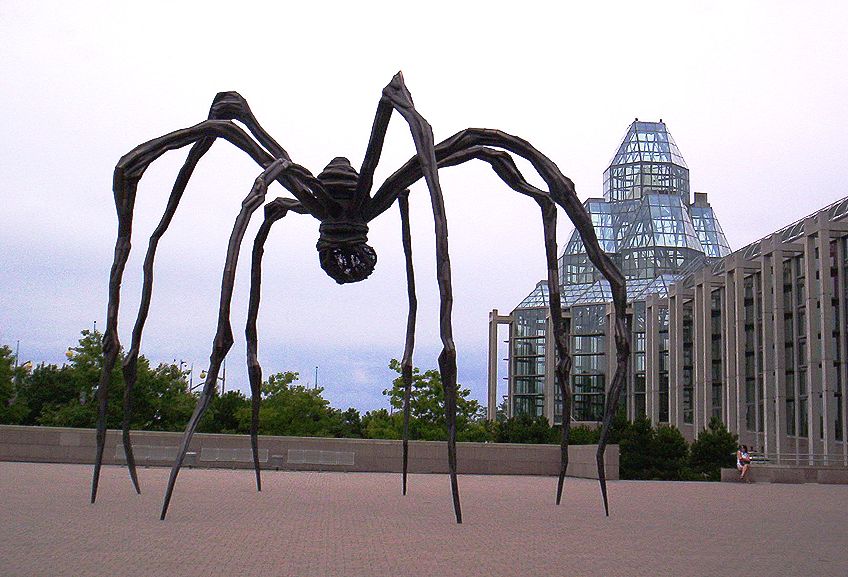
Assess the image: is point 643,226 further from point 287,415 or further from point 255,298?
point 255,298

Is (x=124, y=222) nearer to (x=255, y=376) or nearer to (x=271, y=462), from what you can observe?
(x=255, y=376)

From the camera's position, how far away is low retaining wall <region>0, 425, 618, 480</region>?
1697cm

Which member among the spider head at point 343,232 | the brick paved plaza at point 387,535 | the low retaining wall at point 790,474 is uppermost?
the spider head at point 343,232

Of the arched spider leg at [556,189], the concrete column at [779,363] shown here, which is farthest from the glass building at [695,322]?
the arched spider leg at [556,189]

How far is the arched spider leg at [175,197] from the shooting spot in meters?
7.80

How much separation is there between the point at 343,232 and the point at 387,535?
3059 millimetres

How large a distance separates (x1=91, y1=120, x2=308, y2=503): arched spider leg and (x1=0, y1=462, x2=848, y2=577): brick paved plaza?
1.05 meters

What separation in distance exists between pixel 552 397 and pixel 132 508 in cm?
5372

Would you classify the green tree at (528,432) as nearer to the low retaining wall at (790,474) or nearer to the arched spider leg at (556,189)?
the low retaining wall at (790,474)

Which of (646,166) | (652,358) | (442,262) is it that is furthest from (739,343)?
(442,262)

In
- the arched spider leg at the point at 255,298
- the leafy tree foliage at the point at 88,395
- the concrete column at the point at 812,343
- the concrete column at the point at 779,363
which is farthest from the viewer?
the concrete column at the point at 779,363

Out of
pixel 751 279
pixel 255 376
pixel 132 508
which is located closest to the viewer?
pixel 132 508

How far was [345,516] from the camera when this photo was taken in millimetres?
7891

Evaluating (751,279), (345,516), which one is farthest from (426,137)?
(751,279)
